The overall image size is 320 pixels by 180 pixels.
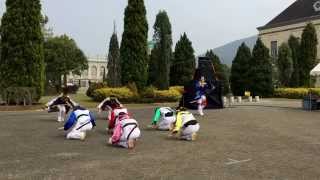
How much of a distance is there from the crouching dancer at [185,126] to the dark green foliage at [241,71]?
34.6 meters

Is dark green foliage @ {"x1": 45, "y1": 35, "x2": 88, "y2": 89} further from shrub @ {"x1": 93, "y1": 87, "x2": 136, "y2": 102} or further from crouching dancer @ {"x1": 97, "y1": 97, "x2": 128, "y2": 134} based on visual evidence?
crouching dancer @ {"x1": 97, "y1": 97, "x2": 128, "y2": 134}

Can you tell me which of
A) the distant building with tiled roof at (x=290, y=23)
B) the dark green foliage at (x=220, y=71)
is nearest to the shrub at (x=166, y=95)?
the dark green foliage at (x=220, y=71)

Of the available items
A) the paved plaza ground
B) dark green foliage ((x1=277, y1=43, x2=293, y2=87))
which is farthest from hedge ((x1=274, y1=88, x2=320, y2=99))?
the paved plaza ground

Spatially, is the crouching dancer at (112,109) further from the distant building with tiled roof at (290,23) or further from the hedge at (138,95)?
the distant building with tiled roof at (290,23)

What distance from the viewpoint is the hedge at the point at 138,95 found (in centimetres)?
3272

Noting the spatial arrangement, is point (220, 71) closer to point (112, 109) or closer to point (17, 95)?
point (17, 95)

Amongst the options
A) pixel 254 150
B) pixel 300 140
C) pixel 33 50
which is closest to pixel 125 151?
pixel 254 150

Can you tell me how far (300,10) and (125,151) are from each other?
6905 centimetres

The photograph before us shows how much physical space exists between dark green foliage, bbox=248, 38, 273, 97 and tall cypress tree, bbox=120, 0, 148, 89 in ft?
50.9

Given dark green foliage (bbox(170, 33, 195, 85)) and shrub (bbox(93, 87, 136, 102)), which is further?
dark green foliage (bbox(170, 33, 195, 85))

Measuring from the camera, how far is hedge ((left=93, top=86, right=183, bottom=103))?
3272cm

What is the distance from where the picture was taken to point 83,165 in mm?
10328

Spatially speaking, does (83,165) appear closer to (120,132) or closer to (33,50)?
(120,132)

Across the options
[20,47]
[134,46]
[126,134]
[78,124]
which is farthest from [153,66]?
[126,134]
